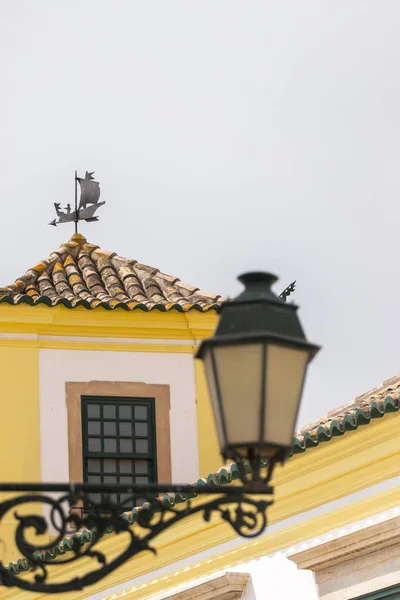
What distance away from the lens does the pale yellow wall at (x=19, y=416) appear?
44.2 ft

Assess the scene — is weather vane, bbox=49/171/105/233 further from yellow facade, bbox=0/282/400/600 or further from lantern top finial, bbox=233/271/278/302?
lantern top finial, bbox=233/271/278/302

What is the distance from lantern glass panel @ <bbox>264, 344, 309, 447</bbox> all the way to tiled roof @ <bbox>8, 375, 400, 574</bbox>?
453cm

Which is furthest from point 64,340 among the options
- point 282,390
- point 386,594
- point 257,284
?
point 282,390

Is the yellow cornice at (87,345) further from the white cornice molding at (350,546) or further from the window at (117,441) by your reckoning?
the white cornice molding at (350,546)

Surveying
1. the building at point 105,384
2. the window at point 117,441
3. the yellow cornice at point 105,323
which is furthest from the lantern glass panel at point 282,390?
the yellow cornice at point 105,323

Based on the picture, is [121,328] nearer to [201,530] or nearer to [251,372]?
[201,530]

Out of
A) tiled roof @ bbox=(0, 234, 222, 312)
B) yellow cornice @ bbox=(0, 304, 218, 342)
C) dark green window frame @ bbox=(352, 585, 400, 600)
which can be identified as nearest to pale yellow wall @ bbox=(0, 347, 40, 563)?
yellow cornice @ bbox=(0, 304, 218, 342)

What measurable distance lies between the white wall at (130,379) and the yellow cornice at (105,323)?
0.56ft

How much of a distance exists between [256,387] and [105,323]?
31.8ft

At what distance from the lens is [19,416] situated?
13648 mm

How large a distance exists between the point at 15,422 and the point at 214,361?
952 centimetres

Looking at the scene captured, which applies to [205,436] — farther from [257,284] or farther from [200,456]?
[257,284]

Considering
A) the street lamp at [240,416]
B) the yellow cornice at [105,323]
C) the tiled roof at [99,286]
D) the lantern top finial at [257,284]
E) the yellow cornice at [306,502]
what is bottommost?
the street lamp at [240,416]

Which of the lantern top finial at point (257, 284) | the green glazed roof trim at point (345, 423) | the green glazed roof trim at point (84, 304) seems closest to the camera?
the lantern top finial at point (257, 284)
